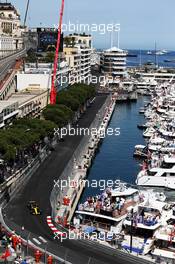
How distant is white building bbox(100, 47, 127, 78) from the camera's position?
10900cm

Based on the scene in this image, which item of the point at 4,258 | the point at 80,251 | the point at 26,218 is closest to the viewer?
the point at 4,258

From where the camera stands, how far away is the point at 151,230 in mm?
24688

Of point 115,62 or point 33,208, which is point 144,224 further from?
point 115,62

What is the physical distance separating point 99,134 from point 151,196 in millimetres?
22858

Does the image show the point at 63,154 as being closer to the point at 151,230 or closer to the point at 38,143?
the point at 38,143

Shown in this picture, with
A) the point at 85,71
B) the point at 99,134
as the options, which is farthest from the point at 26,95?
the point at 85,71

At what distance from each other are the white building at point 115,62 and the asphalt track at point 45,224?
75.8 meters

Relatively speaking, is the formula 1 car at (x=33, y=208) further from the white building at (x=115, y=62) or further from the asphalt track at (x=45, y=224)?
the white building at (x=115, y=62)

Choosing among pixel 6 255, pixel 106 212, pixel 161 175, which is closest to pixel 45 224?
pixel 106 212

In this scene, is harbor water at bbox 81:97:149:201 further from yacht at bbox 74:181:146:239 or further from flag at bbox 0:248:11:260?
flag at bbox 0:248:11:260

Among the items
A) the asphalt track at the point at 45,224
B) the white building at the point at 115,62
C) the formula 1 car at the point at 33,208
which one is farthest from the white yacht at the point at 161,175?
the white building at the point at 115,62

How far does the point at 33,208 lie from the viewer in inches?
990

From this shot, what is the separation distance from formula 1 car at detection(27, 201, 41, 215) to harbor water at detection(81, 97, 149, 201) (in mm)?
7860

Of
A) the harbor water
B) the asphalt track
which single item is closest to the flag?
the asphalt track
